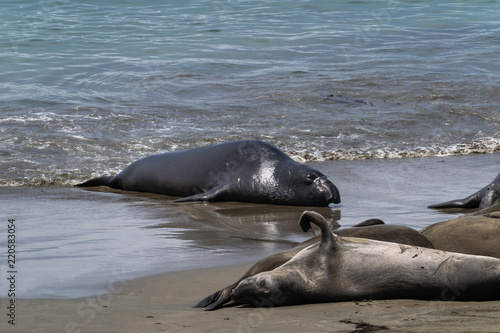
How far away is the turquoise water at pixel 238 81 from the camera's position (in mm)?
10250

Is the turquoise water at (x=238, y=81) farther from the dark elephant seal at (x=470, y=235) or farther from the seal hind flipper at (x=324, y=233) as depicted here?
the seal hind flipper at (x=324, y=233)

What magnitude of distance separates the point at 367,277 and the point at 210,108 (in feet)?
28.7

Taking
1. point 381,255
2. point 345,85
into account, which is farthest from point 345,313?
point 345,85

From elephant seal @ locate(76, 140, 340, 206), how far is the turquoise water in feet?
2.81

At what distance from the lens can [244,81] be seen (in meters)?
14.5

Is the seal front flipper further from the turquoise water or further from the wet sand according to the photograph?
the turquoise water

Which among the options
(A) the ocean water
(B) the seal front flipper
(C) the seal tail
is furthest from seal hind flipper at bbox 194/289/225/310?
(C) the seal tail

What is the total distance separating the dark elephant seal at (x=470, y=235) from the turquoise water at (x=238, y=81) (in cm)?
524

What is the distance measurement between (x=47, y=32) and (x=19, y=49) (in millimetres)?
2472

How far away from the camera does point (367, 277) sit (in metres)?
3.77

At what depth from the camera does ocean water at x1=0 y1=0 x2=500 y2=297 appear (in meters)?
5.86

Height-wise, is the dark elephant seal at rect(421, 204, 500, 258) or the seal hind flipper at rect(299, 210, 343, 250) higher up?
the seal hind flipper at rect(299, 210, 343, 250)

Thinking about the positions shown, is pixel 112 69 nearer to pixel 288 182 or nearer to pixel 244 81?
pixel 244 81

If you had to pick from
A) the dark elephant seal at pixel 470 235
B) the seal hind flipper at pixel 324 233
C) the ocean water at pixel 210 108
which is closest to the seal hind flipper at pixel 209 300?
the seal hind flipper at pixel 324 233
